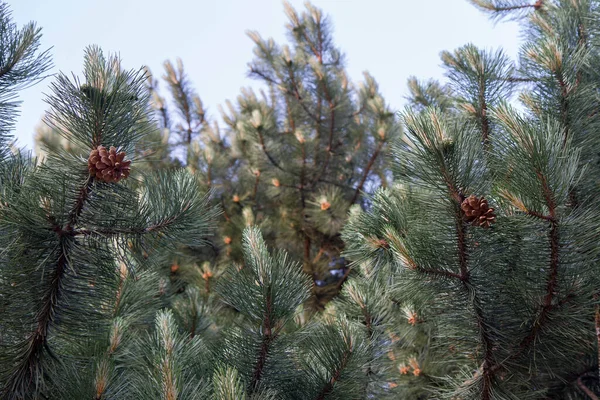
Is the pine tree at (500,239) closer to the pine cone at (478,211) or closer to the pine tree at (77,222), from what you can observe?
the pine cone at (478,211)

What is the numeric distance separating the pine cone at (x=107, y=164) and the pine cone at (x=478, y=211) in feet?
2.73

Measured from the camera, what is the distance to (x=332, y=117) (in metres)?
5.44

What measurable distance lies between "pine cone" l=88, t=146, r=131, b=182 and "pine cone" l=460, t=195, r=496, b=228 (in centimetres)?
83

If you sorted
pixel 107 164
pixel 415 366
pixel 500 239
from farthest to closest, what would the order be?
pixel 415 366, pixel 500 239, pixel 107 164

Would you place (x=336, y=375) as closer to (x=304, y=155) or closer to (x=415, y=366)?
(x=415, y=366)

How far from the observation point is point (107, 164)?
1.37 metres

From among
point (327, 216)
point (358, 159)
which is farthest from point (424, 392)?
point (358, 159)

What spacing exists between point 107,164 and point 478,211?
905 millimetres

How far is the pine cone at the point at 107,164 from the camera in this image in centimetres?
137

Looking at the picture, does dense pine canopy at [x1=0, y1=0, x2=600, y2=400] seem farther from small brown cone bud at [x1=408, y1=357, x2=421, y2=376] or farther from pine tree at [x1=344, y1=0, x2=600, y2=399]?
small brown cone bud at [x1=408, y1=357, x2=421, y2=376]

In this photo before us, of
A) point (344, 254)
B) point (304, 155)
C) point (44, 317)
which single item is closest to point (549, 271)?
point (344, 254)

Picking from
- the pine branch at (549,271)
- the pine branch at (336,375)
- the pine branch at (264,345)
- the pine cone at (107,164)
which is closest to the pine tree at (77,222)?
the pine cone at (107,164)

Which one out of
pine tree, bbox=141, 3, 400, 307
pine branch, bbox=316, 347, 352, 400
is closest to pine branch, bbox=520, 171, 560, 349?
pine branch, bbox=316, 347, 352, 400

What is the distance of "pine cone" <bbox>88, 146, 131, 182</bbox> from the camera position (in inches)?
53.7
